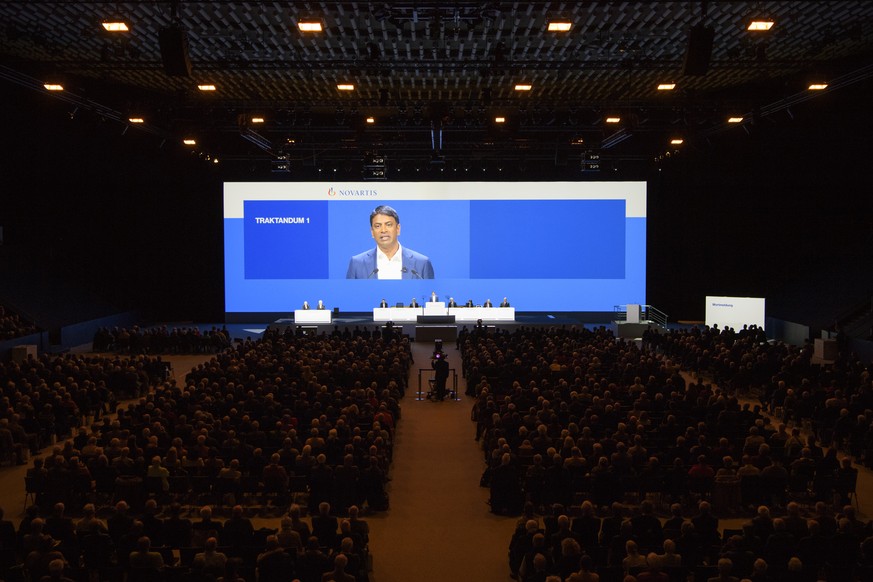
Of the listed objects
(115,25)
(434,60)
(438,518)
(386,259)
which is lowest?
(438,518)

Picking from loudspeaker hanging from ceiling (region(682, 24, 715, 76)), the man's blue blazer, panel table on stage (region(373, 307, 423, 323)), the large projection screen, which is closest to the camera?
loudspeaker hanging from ceiling (region(682, 24, 715, 76))

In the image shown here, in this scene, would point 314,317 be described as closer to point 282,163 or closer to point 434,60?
point 282,163

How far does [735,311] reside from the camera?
89.6 feet

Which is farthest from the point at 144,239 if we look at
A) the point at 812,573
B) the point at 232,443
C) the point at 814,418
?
the point at 812,573

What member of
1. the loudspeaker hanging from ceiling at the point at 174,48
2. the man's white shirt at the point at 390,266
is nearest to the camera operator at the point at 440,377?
the loudspeaker hanging from ceiling at the point at 174,48

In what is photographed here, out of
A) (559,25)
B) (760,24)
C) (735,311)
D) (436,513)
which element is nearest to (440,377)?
(436,513)

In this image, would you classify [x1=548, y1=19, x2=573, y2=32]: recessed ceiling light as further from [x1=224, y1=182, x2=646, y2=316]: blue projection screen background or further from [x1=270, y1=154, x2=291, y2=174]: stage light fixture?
[x1=224, y1=182, x2=646, y2=316]: blue projection screen background

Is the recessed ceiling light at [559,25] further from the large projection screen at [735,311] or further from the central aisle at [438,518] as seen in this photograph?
the large projection screen at [735,311]

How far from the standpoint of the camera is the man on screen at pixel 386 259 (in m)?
30.9

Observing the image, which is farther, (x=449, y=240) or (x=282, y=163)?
(x=449, y=240)

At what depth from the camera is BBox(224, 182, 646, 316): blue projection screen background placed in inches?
1218

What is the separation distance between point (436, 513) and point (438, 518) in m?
0.20

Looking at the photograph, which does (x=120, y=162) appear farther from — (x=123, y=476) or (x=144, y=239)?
(x=123, y=476)

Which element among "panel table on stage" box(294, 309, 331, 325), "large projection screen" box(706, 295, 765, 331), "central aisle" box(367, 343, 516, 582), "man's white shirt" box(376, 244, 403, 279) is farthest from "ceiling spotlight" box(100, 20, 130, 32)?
"large projection screen" box(706, 295, 765, 331)
